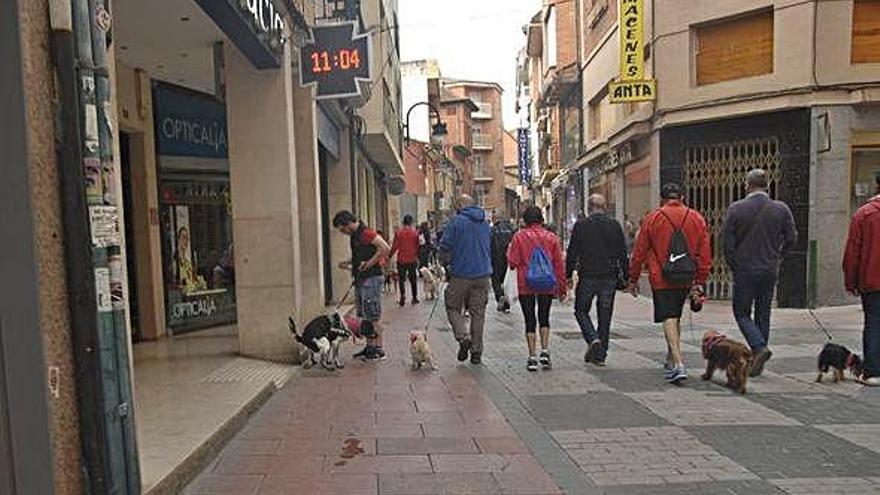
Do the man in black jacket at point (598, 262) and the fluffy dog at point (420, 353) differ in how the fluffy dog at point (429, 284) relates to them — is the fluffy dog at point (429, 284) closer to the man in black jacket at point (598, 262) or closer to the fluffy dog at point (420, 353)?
the fluffy dog at point (420, 353)

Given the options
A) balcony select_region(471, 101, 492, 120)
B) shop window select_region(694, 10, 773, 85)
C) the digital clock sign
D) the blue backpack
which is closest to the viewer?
the blue backpack

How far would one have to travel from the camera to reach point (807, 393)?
21.0 feet

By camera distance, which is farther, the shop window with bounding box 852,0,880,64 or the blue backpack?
the shop window with bounding box 852,0,880,64

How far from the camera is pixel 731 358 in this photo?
6.46 metres

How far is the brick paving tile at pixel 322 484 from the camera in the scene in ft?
13.9

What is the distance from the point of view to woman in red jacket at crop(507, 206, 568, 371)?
7.55 meters

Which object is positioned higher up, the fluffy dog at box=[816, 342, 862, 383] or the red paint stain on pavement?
the fluffy dog at box=[816, 342, 862, 383]

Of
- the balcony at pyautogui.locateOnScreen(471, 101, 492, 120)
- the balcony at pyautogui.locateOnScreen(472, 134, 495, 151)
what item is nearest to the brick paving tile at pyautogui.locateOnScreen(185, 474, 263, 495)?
the balcony at pyautogui.locateOnScreen(472, 134, 495, 151)

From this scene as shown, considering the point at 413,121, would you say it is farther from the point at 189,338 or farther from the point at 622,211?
the point at 189,338

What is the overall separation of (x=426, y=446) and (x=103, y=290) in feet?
8.40

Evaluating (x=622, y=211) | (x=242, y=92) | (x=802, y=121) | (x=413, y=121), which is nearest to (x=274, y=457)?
(x=242, y=92)

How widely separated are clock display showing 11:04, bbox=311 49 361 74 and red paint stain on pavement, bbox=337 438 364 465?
Result: 5.53m

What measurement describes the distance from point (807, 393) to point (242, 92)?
6523mm

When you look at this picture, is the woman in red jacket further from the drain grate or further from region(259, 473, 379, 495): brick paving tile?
region(259, 473, 379, 495): brick paving tile
